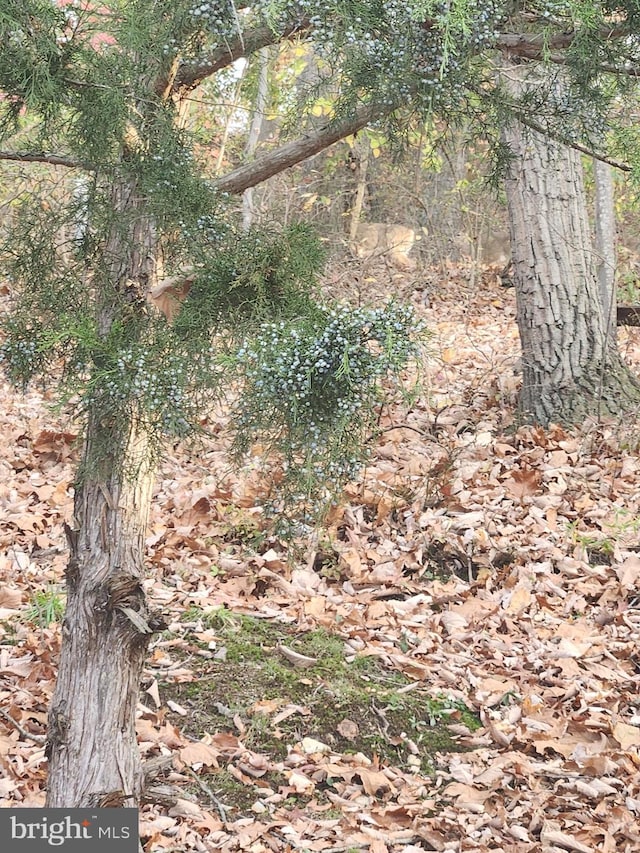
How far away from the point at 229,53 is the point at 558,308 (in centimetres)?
350

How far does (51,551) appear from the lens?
180 inches

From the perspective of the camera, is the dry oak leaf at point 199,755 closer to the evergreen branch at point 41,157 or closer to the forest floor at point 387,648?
the forest floor at point 387,648

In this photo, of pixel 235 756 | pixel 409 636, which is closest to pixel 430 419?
pixel 409 636

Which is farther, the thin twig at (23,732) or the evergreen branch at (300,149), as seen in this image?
the thin twig at (23,732)

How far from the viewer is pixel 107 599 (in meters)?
2.59

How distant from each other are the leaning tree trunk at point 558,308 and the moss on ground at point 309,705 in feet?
7.99

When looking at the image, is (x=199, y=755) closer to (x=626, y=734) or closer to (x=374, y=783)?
(x=374, y=783)

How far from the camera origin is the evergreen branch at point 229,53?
7.94 ft

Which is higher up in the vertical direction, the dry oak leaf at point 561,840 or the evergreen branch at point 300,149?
the evergreen branch at point 300,149

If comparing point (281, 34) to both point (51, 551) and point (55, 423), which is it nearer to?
point (51, 551)

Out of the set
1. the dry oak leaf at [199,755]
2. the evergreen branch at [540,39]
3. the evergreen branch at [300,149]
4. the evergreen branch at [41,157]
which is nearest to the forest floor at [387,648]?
the dry oak leaf at [199,755]

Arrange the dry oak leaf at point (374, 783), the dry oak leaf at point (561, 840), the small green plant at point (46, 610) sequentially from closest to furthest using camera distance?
the dry oak leaf at point (561, 840) → the dry oak leaf at point (374, 783) → the small green plant at point (46, 610)

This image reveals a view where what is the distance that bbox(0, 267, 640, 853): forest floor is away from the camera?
120 inches

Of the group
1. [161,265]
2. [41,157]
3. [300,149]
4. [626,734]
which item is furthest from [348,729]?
[41,157]
